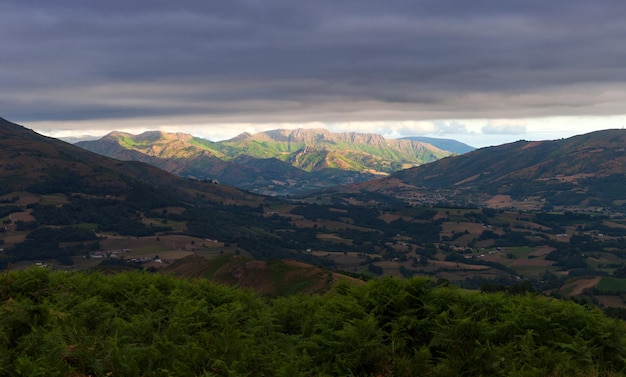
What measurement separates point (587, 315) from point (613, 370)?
3.72 metres

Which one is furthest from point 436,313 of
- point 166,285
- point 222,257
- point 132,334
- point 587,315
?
point 222,257

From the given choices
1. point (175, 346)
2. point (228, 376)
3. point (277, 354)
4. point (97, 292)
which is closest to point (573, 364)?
point (277, 354)

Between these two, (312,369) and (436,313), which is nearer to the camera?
(312,369)

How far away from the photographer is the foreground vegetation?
65.7 ft

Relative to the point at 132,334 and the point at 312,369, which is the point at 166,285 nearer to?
the point at 132,334

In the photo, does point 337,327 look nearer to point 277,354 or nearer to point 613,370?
point 277,354

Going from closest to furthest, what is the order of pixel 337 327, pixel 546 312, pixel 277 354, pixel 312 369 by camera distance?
pixel 312 369 → pixel 277 354 → pixel 337 327 → pixel 546 312

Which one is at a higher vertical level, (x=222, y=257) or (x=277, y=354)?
(x=277, y=354)

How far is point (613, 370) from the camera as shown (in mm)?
21578

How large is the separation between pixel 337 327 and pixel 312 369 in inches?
130

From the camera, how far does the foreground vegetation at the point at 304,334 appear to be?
2003 cm

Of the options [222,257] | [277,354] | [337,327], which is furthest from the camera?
[222,257]

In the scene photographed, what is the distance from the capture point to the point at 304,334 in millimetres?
25500

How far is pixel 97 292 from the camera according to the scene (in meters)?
29.2
